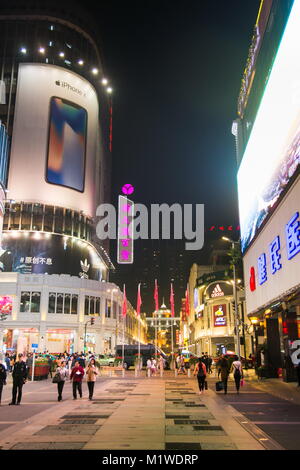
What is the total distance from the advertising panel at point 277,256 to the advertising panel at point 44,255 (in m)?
55.2

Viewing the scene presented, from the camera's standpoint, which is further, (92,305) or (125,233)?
(125,233)

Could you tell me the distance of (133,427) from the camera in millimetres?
11516

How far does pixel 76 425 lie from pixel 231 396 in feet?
34.3

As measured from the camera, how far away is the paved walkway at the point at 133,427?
9359 millimetres

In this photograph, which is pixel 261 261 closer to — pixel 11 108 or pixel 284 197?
pixel 284 197

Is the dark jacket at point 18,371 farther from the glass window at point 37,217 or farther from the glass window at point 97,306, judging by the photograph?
the glass window at point 37,217

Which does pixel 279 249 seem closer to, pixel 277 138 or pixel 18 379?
pixel 277 138

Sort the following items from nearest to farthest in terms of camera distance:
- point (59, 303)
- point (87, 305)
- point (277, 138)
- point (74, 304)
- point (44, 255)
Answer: point (277, 138) < point (59, 303) < point (74, 304) < point (87, 305) < point (44, 255)

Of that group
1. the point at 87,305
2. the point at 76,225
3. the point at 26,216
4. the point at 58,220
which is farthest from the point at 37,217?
the point at 87,305

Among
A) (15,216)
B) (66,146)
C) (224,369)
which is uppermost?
(66,146)

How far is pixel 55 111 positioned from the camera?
89.4 metres

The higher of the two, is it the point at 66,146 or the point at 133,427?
the point at 66,146

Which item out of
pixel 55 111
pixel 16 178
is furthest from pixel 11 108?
pixel 16 178

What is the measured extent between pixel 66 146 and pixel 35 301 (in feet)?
112
